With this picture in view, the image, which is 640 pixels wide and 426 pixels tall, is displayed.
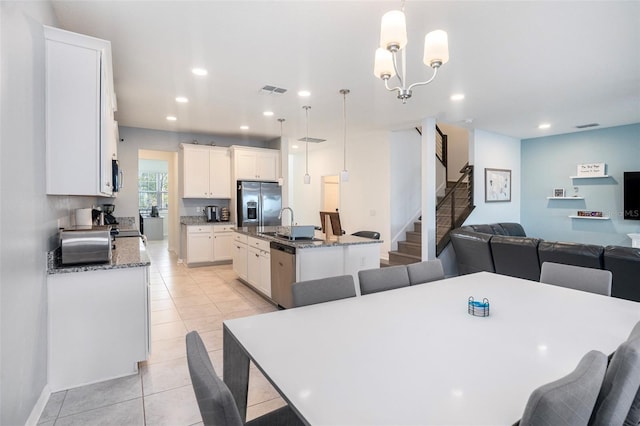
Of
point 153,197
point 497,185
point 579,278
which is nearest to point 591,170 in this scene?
point 497,185

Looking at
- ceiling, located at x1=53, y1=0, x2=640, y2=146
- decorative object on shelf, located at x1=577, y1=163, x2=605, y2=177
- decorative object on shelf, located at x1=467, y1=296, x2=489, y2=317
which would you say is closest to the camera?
decorative object on shelf, located at x1=467, y1=296, x2=489, y2=317

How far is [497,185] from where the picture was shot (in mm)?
7312

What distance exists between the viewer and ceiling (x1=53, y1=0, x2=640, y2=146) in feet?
8.49

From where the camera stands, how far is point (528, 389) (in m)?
1.08

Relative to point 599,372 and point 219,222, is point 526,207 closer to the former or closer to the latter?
point 219,222

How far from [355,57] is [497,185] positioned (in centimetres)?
541

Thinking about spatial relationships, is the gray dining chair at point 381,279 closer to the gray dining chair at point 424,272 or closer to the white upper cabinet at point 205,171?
the gray dining chair at point 424,272

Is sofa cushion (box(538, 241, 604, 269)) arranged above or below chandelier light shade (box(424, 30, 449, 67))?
below

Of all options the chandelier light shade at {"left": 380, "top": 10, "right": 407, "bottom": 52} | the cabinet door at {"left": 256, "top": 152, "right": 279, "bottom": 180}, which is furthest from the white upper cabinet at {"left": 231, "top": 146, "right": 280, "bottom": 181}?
the chandelier light shade at {"left": 380, "top": 10, "right": 407, "bottom": 52}

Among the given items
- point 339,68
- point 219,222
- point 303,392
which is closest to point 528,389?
point 303,392

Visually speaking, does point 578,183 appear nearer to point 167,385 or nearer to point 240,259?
point 240,259

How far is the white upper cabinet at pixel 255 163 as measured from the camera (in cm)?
707

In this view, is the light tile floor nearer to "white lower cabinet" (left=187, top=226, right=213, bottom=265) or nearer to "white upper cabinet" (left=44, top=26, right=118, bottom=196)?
Answer: "white upper cabinet" (left=44, top=26, right=118, bottom=196)

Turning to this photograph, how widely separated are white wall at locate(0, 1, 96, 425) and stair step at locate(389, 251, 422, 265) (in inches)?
215
